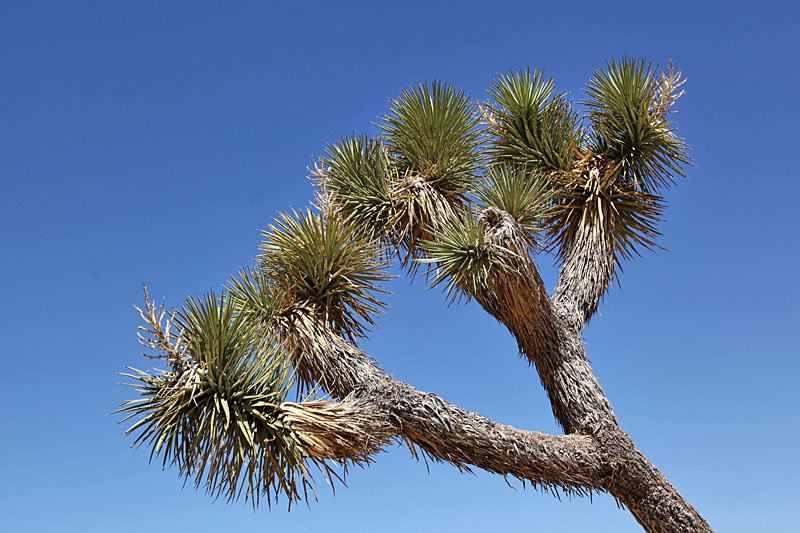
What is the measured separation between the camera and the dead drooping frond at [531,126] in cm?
889

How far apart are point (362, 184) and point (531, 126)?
226 centimetres

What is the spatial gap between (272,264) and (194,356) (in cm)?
181

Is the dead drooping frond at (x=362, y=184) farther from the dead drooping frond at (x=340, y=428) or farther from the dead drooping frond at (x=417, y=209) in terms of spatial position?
the dead drooping frond at (x=340, y=428)

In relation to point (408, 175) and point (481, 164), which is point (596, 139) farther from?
point (408, 175)

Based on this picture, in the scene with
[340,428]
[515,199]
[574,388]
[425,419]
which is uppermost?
[515,199]

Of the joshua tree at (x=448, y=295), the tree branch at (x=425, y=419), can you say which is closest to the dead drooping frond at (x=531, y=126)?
the joshua tree at (x=448, y=295)

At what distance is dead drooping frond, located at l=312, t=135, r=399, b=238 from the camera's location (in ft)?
27.0

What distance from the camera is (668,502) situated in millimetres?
7793

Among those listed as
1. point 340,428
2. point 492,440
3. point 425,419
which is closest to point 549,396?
point 492,440

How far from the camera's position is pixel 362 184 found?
27.5 feet

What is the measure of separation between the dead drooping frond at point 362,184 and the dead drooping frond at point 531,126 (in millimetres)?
1553

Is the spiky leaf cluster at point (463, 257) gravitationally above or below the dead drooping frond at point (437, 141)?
below

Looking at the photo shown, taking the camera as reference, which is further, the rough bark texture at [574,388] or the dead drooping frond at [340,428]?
the rough bark texture at [574,388]

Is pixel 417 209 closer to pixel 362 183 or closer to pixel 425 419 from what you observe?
pixel 362 183
